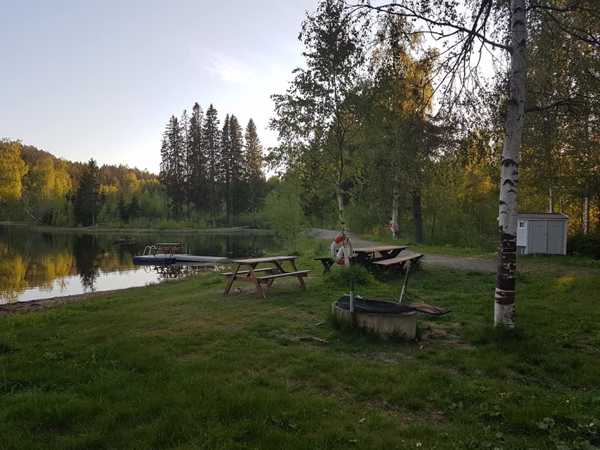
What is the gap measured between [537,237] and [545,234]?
0.30 meters

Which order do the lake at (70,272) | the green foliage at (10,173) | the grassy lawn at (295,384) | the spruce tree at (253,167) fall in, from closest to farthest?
the grassy lawn at (295,384), the lake at (70,272), the spruce tree at (253,167), the green foliage at (10,173)

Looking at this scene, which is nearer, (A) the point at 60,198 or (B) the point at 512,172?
(B) the point at 512,172

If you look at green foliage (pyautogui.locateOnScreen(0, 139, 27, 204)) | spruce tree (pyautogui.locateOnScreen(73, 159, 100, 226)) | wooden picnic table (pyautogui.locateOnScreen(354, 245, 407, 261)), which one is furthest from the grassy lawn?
green foliage (pyautogui.locateOnScreen(0, 139, 27, 204))

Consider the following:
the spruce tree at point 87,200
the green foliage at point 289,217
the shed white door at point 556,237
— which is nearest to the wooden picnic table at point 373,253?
the shed white door at point 556,237

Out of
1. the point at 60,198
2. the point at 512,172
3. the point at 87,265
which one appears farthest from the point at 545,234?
the point at 60,198

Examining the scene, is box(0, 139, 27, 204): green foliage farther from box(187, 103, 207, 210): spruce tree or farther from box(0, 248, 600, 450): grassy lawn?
box(0, 248, 600, 450): grassy lawn

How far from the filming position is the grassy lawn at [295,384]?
319 cm

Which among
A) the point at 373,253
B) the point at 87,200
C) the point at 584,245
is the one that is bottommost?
the point at 373,253

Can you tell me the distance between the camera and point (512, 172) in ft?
19.0

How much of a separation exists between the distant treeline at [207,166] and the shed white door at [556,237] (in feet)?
174

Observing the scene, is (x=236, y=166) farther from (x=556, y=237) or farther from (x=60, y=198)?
(x=556, y=237)

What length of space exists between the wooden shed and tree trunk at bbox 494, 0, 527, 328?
38.7 feet

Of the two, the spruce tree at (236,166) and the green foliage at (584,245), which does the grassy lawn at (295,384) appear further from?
the spruce tree at (236,166)

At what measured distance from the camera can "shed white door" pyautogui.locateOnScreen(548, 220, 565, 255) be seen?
1599cm
